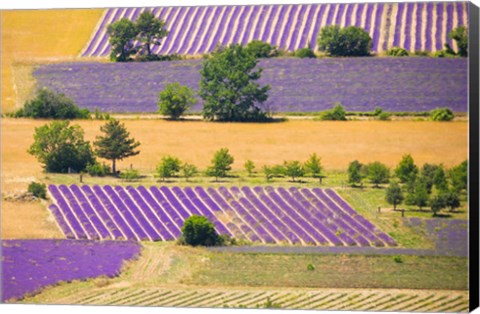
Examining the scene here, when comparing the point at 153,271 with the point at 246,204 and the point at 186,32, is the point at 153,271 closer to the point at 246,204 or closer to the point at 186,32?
the point at 246,204

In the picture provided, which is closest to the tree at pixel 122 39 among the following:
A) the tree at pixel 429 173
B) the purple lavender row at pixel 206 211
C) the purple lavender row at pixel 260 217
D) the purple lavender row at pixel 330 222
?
the purple lavender row at pixel 206 211

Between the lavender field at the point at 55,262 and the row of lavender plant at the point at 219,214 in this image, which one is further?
the lavender field at the point at 55,262

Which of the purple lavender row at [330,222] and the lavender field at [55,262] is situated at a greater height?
the purple lavender row at [330,222]

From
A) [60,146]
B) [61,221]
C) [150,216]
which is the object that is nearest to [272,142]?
[150,216]

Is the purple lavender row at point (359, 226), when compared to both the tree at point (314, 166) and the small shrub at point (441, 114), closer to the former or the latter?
the tree at point (314, 166)

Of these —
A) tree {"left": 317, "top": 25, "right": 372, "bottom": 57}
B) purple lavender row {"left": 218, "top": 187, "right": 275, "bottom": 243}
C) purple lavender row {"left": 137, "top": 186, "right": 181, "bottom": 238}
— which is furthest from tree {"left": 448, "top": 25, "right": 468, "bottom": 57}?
purple lavender row {"left": 137, "top": 186, "right": 181, "bottom": 238}

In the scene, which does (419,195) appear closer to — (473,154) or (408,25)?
(473,154)
